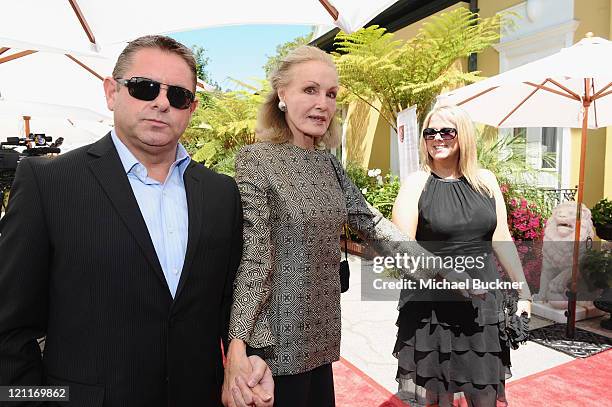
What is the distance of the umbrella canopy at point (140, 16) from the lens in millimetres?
4016

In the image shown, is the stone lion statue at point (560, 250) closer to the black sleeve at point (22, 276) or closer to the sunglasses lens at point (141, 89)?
the sunglasses lens at point (141, 89)

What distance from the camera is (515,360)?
438 centimetres

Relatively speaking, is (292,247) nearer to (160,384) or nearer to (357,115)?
(160,384)

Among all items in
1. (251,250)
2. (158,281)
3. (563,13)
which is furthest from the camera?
(563,13)

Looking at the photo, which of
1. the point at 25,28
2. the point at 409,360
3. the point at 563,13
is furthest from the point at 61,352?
the point at 563,13

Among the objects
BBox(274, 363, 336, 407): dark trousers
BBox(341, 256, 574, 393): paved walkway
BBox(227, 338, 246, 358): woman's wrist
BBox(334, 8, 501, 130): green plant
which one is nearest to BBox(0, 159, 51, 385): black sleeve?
BBox(227, 338, 246, 358): woman's wrist

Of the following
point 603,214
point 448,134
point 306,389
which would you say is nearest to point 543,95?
point 603,214

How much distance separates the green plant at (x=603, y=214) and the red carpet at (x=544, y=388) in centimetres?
298

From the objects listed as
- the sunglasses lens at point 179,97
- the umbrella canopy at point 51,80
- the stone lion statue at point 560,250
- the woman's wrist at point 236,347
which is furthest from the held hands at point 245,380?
the umbrella canopy at point 51,80

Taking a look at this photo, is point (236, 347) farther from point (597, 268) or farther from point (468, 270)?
point (597, 268)

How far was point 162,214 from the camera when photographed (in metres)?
1.47

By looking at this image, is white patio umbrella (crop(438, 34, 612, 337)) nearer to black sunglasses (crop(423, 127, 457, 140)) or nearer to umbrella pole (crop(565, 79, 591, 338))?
umbrella pole (crop(565, 79, 591, 338))

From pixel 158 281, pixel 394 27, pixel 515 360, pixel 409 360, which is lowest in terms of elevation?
pixel 515 360

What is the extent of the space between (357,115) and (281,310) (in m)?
13.3
